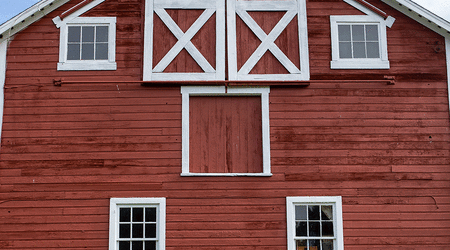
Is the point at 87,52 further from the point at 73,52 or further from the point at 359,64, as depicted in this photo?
the point at 359,64

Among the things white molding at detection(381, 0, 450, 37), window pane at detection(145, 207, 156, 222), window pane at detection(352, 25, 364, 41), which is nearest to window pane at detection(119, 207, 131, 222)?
window pane at detection(145, 207, 156, 222)

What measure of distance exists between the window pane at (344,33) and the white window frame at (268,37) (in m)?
0.80

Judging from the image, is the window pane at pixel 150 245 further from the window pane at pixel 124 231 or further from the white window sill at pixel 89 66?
the white window sill at pixel 89 66

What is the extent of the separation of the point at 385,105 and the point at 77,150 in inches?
267

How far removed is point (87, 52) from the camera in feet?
34.8

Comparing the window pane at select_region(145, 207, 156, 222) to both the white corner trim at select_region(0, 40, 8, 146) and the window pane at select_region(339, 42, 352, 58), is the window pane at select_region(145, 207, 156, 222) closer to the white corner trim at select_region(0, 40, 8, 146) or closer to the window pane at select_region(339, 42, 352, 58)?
the white corner trim at select_region(0, 40, 8, 146)

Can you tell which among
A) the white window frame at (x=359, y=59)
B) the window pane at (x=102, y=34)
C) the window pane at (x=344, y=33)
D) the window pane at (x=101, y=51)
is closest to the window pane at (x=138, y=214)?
the window pane at (x=101, y=51)

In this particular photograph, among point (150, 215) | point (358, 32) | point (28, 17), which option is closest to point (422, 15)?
point (358, 32)

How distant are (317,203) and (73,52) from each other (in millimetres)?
6322

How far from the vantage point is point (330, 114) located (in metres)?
10.4

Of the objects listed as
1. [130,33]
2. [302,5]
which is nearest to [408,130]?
[302,5]

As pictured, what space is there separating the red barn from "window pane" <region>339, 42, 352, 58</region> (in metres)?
0.02

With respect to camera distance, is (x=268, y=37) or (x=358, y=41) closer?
(x=268, y=37)

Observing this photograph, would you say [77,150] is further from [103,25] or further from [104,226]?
[103,25]
